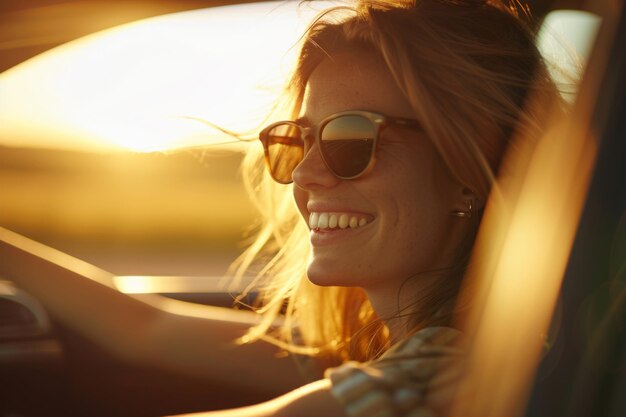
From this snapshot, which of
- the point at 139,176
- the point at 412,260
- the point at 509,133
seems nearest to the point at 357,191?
the point at 412,260

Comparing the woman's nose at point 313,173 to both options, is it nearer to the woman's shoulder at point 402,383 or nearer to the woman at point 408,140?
the woman at point 408,140

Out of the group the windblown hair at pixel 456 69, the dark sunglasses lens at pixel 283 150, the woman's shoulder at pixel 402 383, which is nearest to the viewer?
the woman's shoulder at pixel 402 383

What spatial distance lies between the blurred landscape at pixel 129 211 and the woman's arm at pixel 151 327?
458 cm

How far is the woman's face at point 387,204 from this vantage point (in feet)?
6.60

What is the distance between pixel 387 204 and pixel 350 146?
0.17 m

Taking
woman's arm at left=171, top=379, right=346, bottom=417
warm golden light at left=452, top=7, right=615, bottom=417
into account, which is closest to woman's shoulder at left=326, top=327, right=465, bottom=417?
woman's arm at left=171, top=379, right=346, bottom=417

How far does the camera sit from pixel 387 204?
202cm

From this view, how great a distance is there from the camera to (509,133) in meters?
1.94

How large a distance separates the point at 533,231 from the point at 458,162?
2.31 ft

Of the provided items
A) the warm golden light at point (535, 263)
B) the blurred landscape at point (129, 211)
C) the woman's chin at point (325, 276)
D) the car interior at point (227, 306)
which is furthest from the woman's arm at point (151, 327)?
the blurred landscape at point (129, 211)

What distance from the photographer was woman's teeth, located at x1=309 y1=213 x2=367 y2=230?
206cm

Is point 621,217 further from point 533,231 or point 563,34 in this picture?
point 563,34

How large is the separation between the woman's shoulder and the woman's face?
1.36 ft

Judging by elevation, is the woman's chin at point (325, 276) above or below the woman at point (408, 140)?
below
